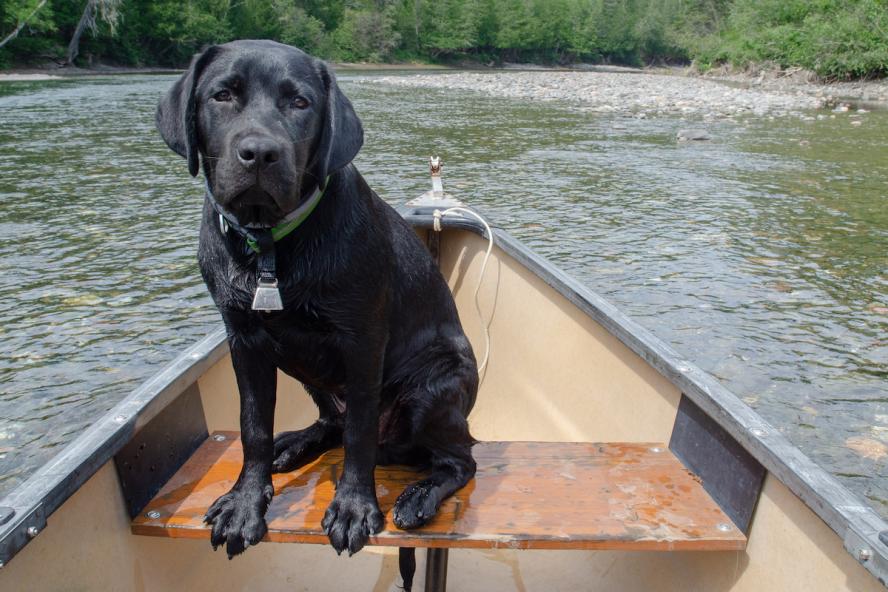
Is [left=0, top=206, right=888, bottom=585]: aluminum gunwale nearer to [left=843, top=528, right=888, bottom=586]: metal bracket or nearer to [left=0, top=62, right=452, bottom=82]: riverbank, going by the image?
[left=843, top=528, right=888, bottom=586]: metal bracket

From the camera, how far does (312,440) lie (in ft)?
9.61

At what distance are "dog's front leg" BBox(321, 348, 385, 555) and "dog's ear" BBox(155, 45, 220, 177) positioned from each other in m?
0.87

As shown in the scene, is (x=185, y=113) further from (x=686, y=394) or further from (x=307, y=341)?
(x=686, y=394)

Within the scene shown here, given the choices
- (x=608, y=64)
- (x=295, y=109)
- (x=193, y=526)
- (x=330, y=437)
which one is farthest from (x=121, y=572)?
(x=608, y=64)

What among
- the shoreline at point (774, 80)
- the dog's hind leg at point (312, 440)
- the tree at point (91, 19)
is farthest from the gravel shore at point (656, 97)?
the dog's hind leg at point (312, 440)

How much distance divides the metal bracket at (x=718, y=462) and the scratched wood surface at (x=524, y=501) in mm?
44

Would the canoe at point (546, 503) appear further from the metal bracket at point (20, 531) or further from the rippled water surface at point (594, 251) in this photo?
the rippled water surface at point (594, 251)

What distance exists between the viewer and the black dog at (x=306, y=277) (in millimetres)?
2139

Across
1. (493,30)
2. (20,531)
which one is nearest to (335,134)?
(20,531)

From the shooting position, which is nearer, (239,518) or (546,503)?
(239,518)

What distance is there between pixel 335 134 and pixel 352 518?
131cm

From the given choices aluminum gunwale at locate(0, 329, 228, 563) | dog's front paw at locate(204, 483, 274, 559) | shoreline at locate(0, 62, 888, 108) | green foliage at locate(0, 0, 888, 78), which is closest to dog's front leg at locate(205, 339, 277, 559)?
dog's front paw at locate(204, 483, 274, 559)

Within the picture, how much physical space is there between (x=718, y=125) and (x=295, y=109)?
23.7m

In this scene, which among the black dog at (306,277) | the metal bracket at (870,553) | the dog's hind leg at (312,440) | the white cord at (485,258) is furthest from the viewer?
the white cord at (485,258)
